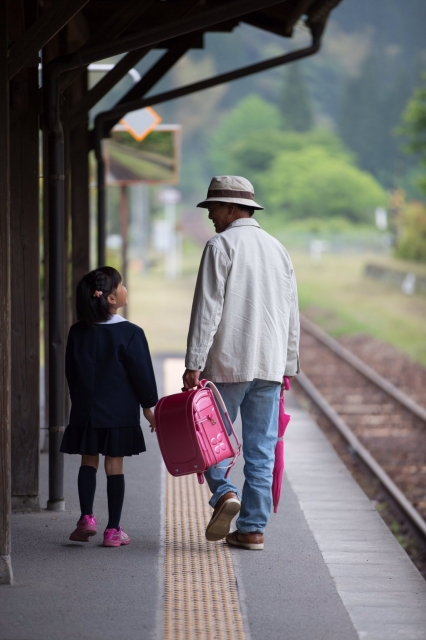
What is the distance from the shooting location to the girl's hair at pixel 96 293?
15.9ft

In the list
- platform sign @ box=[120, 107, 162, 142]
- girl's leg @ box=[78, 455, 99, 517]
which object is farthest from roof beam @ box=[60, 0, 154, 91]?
platform sign @ box=[120, 107, 162, 142]

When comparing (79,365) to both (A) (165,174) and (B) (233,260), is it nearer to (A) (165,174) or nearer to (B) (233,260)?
(B) (233,260)

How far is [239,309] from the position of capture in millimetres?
4906

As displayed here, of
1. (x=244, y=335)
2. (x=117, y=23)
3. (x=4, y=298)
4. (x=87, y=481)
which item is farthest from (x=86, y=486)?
(x=117, y=23)

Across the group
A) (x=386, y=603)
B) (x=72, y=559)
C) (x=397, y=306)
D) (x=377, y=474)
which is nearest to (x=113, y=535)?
(x=72, y=559)

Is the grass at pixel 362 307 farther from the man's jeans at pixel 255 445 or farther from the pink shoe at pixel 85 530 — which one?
the pink shoe at pixel 85 530

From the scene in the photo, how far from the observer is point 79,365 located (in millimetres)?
4922

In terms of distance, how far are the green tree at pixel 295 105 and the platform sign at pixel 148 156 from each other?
108m

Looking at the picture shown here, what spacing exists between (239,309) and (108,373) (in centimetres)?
72

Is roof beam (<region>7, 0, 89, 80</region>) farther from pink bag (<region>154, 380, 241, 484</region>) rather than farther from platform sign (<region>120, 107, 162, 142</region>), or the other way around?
platform sign (<region>120, 107, 162, 142</region>)

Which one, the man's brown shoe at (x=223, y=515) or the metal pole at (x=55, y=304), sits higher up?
the metal pole at (x=55, y=304)

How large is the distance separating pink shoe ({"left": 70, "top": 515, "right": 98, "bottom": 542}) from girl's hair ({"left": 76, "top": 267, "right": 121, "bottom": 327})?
3.33 feet

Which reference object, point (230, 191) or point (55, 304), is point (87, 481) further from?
point (230, 191)

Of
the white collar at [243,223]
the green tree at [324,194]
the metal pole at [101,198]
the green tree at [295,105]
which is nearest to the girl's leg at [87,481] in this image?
the white collar at [243,223]
